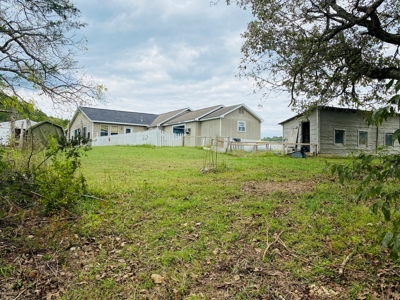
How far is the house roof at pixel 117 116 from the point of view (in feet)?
86.8

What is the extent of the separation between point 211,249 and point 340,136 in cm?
1532

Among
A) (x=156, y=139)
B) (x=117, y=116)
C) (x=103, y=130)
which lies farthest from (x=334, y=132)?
(x=117, y=116)

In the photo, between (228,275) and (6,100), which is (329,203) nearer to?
(228,275)

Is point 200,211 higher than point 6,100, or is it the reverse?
point 6,100

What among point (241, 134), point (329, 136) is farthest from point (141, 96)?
point (329, 136)

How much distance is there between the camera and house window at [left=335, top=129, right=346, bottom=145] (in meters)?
15.7

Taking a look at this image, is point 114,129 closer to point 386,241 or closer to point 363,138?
point 363,138

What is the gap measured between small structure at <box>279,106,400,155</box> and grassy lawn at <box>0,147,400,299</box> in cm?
1108

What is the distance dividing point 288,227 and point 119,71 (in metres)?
9.17

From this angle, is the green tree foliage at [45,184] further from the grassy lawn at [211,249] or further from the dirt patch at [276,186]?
the dirt patch at [276,186]

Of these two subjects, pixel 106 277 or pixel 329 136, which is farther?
pixel 329 136

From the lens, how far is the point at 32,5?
14.8ft

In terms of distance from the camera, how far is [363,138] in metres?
16.5

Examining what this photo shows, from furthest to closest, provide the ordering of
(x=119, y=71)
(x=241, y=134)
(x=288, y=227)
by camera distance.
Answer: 1. (x=241, y=134)
2. (x=119, y=71)
3. (x=288, y=227)
